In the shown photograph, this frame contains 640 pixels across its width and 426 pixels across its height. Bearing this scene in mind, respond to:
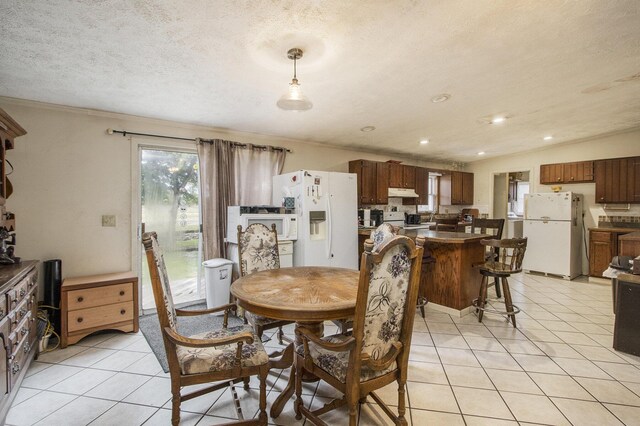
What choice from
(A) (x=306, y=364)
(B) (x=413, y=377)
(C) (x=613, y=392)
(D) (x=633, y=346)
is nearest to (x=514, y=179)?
(D) (x=633, y=346)

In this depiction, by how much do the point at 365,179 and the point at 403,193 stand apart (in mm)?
950

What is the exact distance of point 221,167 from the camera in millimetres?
3887

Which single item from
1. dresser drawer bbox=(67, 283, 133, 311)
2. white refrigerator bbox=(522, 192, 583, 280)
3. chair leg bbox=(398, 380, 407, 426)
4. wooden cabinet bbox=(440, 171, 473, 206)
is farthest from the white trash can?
white refrigerator bbox=(522, 192, 583, 280)

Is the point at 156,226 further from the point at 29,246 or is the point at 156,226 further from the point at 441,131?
the point at 441,131

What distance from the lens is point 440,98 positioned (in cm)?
304

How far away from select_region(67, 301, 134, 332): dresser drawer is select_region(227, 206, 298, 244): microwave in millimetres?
1273

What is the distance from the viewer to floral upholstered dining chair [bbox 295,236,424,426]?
1287mm

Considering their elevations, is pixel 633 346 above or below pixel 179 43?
below

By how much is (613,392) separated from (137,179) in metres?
4.71

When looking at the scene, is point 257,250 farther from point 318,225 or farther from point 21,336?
point 21,336

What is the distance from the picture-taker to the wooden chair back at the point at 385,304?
1273 mm

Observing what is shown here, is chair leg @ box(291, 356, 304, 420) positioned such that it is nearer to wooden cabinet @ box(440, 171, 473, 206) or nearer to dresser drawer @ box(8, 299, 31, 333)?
dresser drawer @ box(8, 299, 31, 333)

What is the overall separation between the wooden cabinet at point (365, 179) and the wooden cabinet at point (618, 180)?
3839 mm

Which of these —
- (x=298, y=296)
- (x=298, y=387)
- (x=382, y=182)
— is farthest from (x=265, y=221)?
(x=382, y=182)
